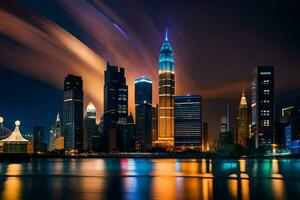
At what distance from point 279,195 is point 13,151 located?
477 ft

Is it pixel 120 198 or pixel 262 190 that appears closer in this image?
pixel 120 198

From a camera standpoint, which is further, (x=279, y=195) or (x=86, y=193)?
(x=86, y=193)

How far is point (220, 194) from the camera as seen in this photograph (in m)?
42.0

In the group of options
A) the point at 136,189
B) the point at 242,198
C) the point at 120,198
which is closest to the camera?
the point at 242,198

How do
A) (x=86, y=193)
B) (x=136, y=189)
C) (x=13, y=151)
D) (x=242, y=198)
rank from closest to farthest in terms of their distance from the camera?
(x=242, y=198)
(x=86, y=193)
(x=136, y=189)
(x=13, y=151)

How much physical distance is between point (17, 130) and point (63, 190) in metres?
134

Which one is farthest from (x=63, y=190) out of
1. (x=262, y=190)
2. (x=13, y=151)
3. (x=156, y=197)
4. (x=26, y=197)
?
(x=13, y=151)

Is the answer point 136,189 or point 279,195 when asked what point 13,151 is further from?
point 279,195

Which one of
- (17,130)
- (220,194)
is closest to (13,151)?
(17,130)

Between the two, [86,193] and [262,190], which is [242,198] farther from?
[86,193]

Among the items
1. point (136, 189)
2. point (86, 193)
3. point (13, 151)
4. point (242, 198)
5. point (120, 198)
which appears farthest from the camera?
point (13, 151)

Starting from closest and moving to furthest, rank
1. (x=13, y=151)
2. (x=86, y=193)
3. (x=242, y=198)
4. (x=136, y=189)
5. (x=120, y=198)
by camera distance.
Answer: (x=242, y=198) < (x=120, y=198) < (x=86, y=193) < (x=136, y=189) < (x=13, y=151)

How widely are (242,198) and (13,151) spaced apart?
147 meters

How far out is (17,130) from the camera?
177125 millimetres
